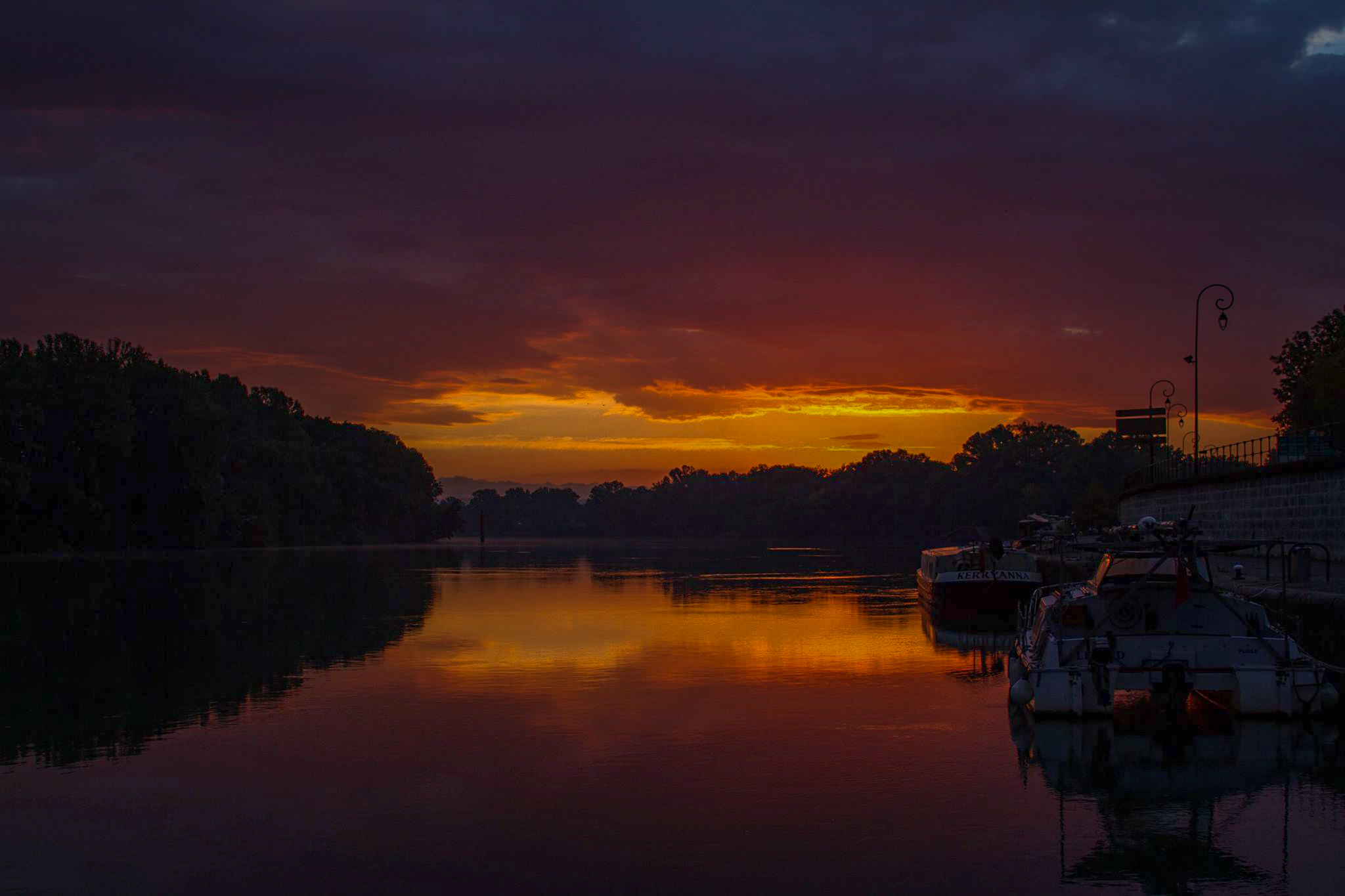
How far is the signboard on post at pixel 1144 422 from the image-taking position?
→ 9550 cm

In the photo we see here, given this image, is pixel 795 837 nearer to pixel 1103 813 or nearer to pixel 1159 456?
pixel 1103 813

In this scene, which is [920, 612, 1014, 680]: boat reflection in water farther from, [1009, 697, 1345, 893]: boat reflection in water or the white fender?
the white fender

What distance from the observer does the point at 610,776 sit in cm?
1758

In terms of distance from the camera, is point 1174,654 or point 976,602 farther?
point 976,602

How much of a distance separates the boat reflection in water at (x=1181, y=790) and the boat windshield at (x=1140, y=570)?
2.19 metres

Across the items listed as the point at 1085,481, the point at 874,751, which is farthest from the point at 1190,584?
the point at 1085,481

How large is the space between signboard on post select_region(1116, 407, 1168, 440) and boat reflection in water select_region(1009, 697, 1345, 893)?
7622 centimetres

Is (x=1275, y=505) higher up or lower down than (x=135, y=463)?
lower down

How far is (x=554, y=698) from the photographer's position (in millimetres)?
24625

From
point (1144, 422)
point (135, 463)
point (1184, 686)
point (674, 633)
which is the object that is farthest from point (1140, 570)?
point (135, 463)

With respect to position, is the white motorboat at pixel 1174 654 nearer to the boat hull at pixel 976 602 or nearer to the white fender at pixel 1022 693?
the white fender at pixel 1022 693

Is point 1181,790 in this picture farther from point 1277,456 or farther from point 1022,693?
point 1277,456

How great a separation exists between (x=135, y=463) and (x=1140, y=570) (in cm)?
11033

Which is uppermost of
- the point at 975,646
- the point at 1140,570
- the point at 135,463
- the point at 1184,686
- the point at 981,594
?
the point at 135,463
